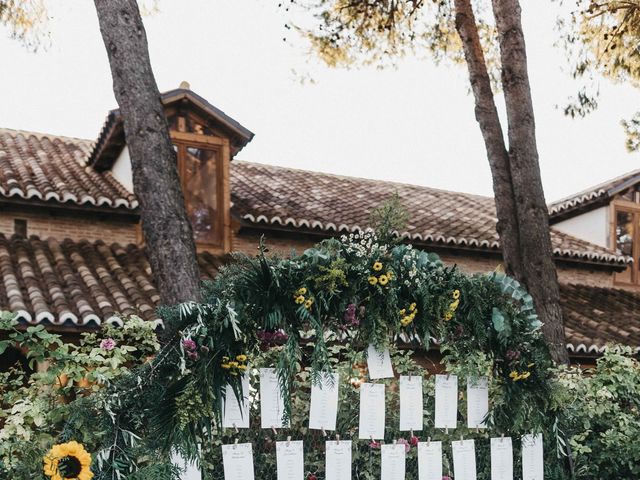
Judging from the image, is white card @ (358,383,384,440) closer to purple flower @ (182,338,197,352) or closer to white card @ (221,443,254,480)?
white card @ (221,443,254,480)

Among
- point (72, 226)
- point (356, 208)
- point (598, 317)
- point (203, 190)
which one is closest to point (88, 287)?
point (72, 226)

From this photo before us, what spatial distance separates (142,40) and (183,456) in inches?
194

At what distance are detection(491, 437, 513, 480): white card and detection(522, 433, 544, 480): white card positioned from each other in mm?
94

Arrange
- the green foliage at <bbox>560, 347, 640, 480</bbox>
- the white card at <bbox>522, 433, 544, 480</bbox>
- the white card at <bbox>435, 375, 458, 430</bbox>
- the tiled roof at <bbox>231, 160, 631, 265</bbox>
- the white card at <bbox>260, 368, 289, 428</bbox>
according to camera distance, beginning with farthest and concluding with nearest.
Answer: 1. the tiled roof at <bbox>231, 160, 631, 265</bbox>
2. the green foliage at <bbox>560, 347, 640, 480</bbox>
3. the white card at <bbox>522, 433, 544, 480</bbox>
4. the white card at <bbox>435, 375, 458, 430</bbox>
5. the white card at <bbox>260, 368, 289, 428</bbox>

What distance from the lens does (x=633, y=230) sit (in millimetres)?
17891

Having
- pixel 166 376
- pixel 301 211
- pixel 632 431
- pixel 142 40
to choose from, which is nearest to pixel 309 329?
pixel 166 376

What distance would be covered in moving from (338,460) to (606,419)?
7.27 feet

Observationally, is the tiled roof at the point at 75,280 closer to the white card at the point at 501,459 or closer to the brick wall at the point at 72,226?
the brick wall at the point at 72,226

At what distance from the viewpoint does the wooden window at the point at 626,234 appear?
58.4 ft

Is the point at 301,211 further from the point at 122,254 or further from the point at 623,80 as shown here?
the point at 623,80

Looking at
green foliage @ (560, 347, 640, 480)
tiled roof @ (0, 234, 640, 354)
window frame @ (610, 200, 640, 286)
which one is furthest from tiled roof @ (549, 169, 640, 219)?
green foliage @ (560, 347, 640, 480)

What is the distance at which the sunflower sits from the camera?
14.1 ft

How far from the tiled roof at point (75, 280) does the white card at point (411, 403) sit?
170 inches

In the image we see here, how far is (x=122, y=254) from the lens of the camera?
12570mm
